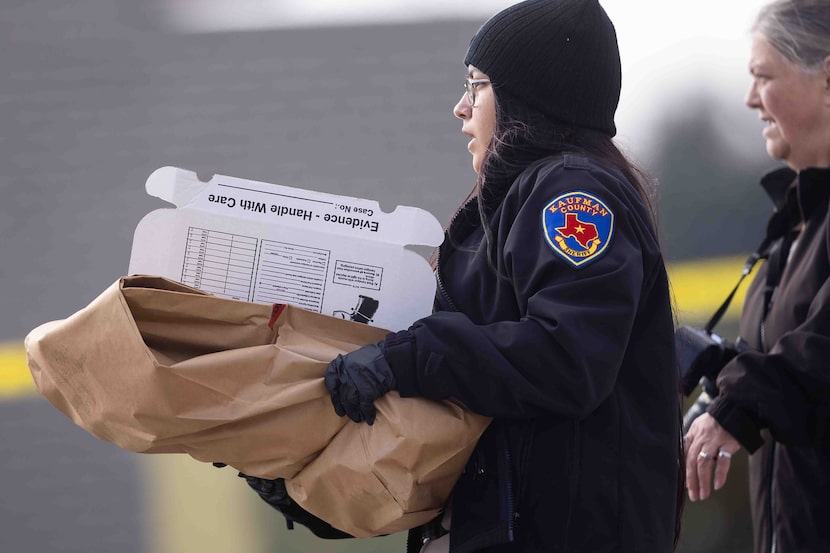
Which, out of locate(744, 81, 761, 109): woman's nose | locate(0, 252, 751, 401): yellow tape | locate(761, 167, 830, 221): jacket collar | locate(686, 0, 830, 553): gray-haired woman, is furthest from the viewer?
locate(0, 252, 751, 401): yellow tape

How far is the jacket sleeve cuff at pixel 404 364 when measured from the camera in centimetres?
146

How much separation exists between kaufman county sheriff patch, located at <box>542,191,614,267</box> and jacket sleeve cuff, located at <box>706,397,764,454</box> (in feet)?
3.06

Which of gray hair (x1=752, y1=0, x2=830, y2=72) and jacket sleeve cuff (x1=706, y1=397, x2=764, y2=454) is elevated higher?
gray hair (x1=752, y1=0, x2=830, y2=72)

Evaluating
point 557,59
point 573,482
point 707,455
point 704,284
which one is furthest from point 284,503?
point 704,284

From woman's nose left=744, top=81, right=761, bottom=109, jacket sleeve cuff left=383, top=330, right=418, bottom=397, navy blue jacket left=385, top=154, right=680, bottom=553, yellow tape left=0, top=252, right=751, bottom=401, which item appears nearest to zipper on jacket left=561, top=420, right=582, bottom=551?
navy blue jacket left=385, top=154, right=680, bottom=553

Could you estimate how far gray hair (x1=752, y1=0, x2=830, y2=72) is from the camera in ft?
8.02

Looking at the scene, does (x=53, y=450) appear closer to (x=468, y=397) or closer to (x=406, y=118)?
(x=406, y=118)

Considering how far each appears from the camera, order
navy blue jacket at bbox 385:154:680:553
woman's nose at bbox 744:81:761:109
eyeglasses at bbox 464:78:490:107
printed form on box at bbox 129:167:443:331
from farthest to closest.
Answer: woman's nose at bbox 744:81:761:109 < eyeglasses at bbox 464:78:490:107 < printed form on box at bbox 129:167:443:331 < navy blue jacket at bbox 385:154:680:553

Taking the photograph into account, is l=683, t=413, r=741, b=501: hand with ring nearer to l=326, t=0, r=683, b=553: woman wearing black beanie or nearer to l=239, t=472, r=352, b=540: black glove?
l=326, t=0, r=683, b=553: woman wearing black beanie

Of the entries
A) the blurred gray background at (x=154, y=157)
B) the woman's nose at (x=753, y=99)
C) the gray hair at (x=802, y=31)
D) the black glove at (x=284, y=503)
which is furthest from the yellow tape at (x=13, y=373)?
the gray hair at (x=802, y=31)

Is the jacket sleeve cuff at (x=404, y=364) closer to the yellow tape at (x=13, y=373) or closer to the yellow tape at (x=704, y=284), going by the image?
the yellow tape at (x=13, y=373)

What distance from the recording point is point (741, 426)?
7.26 feet

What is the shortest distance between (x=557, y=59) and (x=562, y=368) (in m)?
0.55

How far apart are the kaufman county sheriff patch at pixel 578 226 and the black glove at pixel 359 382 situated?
1.04 feet
